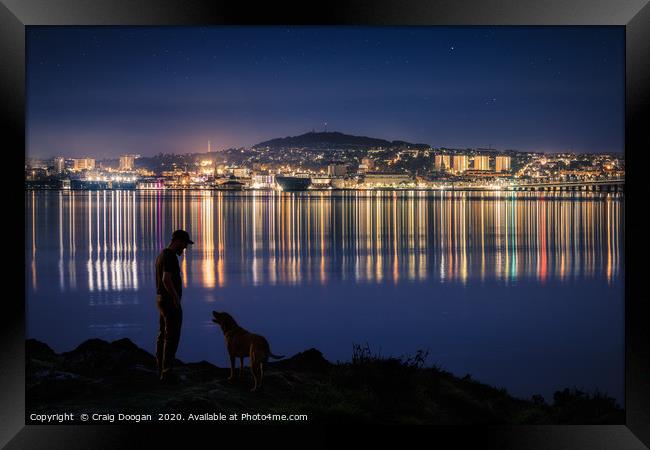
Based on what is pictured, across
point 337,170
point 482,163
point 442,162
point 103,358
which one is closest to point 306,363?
point 103,358

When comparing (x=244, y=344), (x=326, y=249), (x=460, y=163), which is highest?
(x=460, y=163)

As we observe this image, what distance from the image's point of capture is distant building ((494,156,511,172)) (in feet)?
169

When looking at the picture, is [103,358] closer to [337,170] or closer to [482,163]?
[337,170]

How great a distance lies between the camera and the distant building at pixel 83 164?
43.8 meters

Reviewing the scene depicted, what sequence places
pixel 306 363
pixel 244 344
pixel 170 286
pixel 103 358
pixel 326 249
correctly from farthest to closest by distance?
pixel 326 249 < pixel 306 363 < pixel 103 358 < pixel 244 344 < pixel 170 286

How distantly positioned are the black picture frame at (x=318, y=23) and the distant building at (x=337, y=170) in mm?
36751

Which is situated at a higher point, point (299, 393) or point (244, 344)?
point (244, 344)

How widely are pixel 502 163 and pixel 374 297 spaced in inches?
1746

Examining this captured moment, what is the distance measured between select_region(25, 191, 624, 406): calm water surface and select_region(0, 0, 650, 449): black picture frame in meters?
1.05

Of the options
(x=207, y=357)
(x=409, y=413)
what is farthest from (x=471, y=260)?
(x=409, y=413)

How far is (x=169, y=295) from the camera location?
17.2 ft

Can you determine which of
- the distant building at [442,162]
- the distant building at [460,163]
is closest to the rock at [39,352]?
the distant building at [460,163]

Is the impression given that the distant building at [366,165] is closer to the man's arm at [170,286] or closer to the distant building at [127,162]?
the distant building at [127,162]
